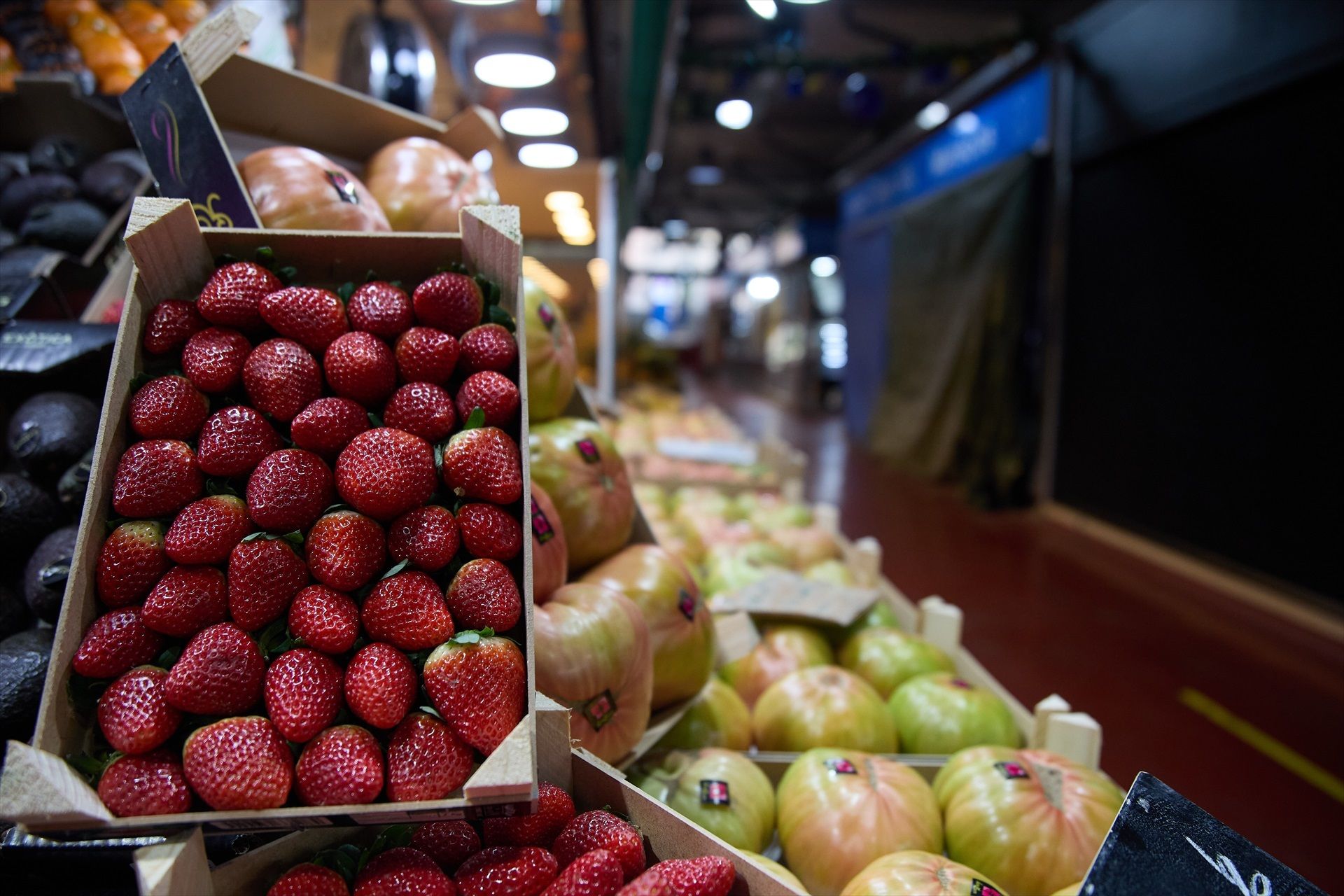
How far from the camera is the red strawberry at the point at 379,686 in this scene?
0.77 metres

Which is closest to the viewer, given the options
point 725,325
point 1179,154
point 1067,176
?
point 1179,154

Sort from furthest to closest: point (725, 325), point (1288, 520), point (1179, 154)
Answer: point (725, 325), point (1179, 154), point (1288, 520)

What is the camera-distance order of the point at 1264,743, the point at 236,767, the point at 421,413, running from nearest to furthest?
the point at 236,767 → the point at 421,413 → the point at 1264,743

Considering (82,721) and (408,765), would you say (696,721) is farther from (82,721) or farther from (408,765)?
(82,721)

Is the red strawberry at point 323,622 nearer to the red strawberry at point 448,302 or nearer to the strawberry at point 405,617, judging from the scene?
the strawberry at point 405,617

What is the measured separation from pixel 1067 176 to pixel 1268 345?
2425mm

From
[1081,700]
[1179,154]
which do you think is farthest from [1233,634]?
[1179,154]

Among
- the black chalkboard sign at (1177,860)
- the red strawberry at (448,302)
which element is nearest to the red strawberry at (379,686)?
the red strawberry at (448,302)

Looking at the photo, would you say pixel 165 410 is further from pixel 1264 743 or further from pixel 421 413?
pixel 1264 743

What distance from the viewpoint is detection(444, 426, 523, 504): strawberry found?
884 mm

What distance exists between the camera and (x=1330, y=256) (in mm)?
3596

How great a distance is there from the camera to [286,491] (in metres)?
0.83

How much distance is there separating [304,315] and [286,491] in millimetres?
249

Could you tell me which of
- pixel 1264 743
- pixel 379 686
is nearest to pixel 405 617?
pixel 379 686
